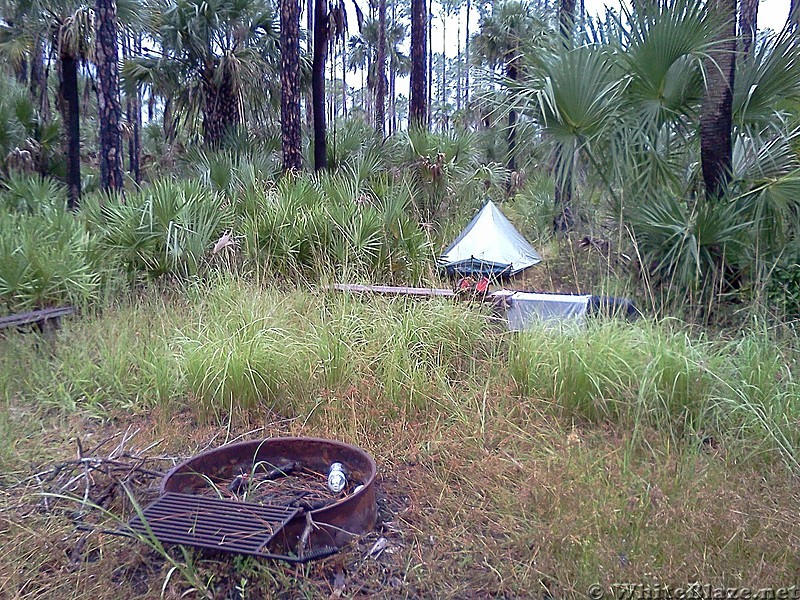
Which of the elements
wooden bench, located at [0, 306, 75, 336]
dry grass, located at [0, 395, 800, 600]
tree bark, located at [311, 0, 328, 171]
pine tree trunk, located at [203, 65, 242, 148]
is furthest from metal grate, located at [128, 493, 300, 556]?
Answer: pine tree trunk, located at [203, 65, 242, 148]

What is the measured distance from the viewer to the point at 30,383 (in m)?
4.40

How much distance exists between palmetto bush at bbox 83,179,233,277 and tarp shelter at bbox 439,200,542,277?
8.70 ft

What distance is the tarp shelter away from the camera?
7.81m

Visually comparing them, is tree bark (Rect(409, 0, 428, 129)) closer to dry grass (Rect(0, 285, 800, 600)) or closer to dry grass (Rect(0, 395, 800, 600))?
dry grass (Rect(0, 285, 800, 600))

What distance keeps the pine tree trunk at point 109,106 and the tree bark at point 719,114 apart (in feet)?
27.3

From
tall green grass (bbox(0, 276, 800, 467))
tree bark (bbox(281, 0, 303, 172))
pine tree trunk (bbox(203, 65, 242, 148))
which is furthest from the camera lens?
pine tree trunk (bbox(203, 65, 242, 148))

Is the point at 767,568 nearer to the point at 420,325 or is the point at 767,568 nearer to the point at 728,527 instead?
the point at 728,527

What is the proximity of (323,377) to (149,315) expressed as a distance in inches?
85.8

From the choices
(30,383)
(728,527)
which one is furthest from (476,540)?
(30,383)

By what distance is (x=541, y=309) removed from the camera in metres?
4.95

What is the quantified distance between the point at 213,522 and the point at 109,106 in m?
9.54

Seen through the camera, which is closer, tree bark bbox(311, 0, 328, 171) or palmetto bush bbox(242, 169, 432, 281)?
palmetto bush bbox(242, 169, 432, 281)

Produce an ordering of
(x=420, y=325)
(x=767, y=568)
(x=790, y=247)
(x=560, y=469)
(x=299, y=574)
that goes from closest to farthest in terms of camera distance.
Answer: (x=767, y=568) < (x=299, y=574) < (x=560, y=469) < (x=420, y=325) < (x=790, y=247)

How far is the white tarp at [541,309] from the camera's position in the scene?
15.1ft
